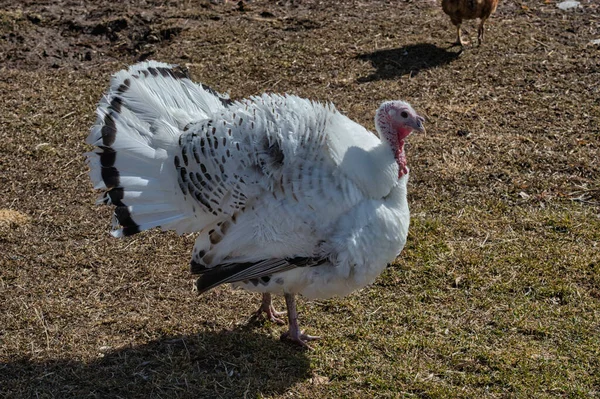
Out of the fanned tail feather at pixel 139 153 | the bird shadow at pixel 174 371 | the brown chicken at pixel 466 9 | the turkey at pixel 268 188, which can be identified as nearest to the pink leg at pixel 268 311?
the bird shadow at pixel 174 371

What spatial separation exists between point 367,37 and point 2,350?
594 centimetres

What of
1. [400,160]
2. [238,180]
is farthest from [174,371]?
[400,160]

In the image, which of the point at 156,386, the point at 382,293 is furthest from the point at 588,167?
the point at 156,386

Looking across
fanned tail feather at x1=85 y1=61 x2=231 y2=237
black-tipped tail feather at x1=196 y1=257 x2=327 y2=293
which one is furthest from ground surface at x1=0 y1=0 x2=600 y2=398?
fanned tail feather at x1=85 y1=61 x2=231 y2=237

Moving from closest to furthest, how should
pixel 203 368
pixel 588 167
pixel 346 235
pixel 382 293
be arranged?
1. pixel 346 235
2. pixel 203 368
3. pixel 382 293
4. pixel 588 167

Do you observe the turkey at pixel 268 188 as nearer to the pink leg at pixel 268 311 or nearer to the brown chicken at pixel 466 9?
the pink leg at pixel 268 311

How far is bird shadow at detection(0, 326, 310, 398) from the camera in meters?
4.57

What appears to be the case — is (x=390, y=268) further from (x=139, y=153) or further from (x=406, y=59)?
(x=406, y=59)

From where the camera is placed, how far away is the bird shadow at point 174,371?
4.57m

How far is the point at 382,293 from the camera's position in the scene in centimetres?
544

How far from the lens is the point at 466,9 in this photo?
8.61 m

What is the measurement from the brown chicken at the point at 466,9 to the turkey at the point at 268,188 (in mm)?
4312

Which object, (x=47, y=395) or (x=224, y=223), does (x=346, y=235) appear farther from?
(x=47, y=395)

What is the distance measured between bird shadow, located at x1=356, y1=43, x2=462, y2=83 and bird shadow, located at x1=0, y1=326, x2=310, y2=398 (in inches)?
165
